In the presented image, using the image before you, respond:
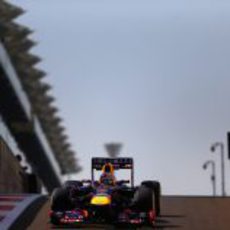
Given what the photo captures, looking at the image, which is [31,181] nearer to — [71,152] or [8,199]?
[8,199]

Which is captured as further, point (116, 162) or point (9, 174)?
point (9, 174)

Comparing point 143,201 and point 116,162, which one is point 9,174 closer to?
point 116,162

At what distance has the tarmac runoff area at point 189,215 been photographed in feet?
64.3

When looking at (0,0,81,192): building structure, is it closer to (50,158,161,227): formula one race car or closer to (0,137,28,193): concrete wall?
(0,137,28,193): concrete wall

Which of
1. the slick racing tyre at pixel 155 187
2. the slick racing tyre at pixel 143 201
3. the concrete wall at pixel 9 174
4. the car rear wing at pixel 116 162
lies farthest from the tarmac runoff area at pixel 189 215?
the concrete wall at pixel 9 174

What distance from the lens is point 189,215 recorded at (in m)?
22.7

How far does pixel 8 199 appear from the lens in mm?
23844

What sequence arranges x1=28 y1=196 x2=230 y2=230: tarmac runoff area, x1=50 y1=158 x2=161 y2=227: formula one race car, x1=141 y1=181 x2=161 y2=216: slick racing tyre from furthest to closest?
x1=141 y1=181 x2=161 y2=216: slick racing tyre
x1=28 y1=196 x2=230 y2=230: tarmac runoff area
x1=50 y1=158 x2=161 y2=227: formula one race car

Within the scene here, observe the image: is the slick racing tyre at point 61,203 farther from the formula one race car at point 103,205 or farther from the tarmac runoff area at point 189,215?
the tarmac runoff area at point 189,215

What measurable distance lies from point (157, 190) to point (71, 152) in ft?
288

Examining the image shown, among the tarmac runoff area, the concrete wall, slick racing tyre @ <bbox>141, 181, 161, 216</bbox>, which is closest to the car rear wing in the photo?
slick racing tyre @ <bbox>141, 181, 161, 216</bbox>

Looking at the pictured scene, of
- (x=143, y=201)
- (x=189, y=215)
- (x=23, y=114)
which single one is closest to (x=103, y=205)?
(x=143, y=201)

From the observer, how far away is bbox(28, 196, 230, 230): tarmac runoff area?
1961 cm

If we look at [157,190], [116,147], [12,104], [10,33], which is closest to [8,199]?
[157,190]
